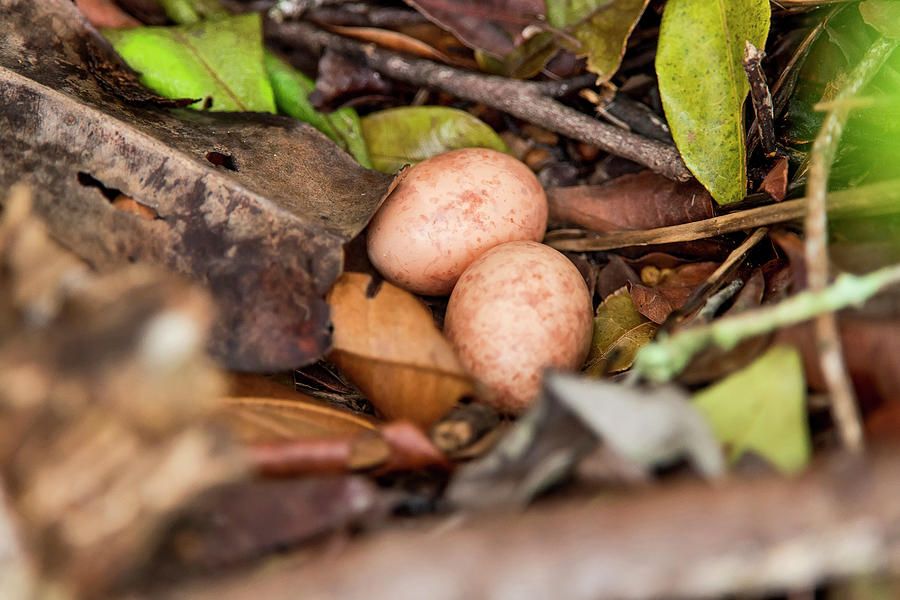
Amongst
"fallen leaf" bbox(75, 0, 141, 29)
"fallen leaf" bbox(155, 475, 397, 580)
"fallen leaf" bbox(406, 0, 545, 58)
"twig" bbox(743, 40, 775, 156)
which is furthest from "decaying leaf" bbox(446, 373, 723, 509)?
"fallen leaf" bbox(75, 0, 141, 29)

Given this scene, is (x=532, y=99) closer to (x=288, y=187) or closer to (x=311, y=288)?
(x=288, y=187)

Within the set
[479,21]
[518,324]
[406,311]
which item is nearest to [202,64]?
[479,21]

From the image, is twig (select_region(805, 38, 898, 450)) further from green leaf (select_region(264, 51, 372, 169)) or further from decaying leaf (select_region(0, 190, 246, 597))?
green leaf (select_region(264, 51, 372, 169))

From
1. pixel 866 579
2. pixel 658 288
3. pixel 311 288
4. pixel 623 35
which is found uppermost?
pixel 623 35

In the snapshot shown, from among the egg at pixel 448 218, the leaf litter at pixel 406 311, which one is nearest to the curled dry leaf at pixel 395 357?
the leaf litter at pixel 406 311

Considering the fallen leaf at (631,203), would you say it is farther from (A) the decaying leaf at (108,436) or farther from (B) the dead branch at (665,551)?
(A) the decaying leaf at (108,436)

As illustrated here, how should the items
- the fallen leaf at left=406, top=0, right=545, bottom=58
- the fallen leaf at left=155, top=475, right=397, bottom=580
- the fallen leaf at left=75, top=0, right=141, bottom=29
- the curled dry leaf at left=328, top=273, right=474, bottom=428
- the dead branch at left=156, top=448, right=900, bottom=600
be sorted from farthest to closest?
1. the fallen leaf at left=75, top=0, right=141, bottom=29
2. the fallen leaf at left=406, top=0, right=545, bottom=58
3. the curled dry leaf at left=328, top=273, right=474, bottom=428
4. the fallen leaf at left=155, top=475, right=397, bottom=580
5. the dead branch at left=156, top=448, right=900, bottom=600

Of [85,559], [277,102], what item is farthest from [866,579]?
[277,102]
